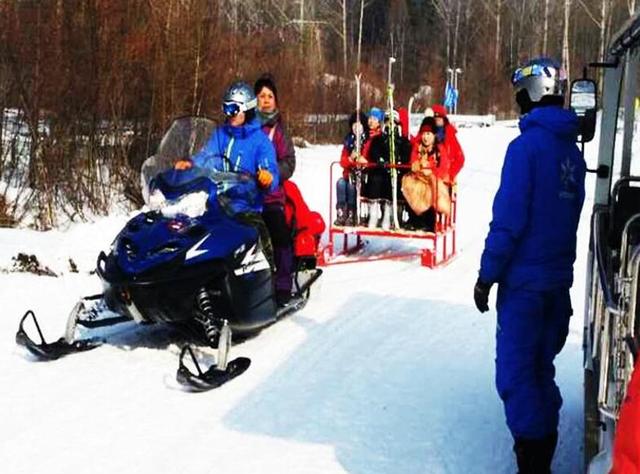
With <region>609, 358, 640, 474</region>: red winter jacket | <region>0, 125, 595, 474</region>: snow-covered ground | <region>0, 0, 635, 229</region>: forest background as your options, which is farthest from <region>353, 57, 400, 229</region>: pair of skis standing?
<region>609, 358, 640, 474</region>: red winter jacket

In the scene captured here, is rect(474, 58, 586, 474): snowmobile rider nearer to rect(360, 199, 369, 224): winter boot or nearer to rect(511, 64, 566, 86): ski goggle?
rect(511, 64, 566, 86): ski goggle

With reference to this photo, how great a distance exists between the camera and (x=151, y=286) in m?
4.99

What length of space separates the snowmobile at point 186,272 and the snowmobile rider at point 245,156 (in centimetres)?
11

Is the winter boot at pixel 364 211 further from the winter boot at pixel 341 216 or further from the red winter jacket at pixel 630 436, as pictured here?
the red winter jacket at pixel 630 436

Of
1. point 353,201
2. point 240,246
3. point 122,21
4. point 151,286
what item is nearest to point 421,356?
point 240,246

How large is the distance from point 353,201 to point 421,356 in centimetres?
381

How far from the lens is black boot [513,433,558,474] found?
3666 mm

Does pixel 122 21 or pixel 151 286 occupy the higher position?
pixel 122 21

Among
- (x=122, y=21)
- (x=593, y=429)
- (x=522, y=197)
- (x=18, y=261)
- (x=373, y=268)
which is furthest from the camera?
(x=122, y=21)

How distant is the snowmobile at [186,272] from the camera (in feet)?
16.5

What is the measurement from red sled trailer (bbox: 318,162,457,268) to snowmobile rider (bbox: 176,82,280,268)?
9.71 feet

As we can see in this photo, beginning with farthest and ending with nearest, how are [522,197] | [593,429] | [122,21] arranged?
[122,21]
[522,197]
[593,429]

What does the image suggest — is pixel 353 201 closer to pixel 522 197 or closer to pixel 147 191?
pixel 147 191

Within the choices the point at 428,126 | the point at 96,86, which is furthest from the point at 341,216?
the point at 96,86
